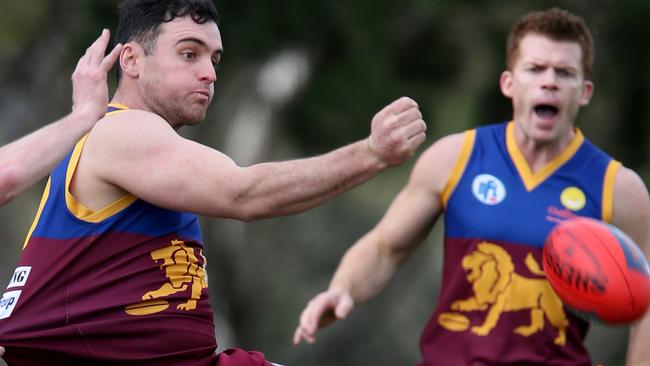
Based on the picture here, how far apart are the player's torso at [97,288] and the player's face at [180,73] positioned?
0.38m

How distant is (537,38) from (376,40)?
885 cm

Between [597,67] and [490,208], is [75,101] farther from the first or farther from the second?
[597,67]

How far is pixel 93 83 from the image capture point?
5.12 meters

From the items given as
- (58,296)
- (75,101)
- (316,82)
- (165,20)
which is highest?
(316,82)

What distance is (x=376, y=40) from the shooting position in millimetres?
15984

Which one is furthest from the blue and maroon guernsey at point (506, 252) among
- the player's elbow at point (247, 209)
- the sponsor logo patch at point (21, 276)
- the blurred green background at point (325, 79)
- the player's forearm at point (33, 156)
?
the blurred green background at point (325, 79)

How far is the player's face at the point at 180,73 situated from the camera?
5555mm

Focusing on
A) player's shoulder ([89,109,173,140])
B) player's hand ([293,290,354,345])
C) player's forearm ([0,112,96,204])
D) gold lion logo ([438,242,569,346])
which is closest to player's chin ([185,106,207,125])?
player's shoulder ([89,109,173,140])

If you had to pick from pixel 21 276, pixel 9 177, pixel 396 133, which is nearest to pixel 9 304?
pixel 21 276

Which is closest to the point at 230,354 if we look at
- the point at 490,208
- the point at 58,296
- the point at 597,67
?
the point at 58,296

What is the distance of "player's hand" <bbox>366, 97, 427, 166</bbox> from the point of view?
199 inches

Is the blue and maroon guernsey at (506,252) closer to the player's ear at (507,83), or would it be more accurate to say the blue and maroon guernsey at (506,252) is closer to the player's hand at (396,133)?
the player's ear at (507,83)

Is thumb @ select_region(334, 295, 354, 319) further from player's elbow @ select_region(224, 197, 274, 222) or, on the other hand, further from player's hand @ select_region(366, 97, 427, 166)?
player's hand @ select_region(366, 97, 427, 166)

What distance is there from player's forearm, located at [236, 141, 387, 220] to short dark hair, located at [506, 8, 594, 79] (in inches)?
92.4
